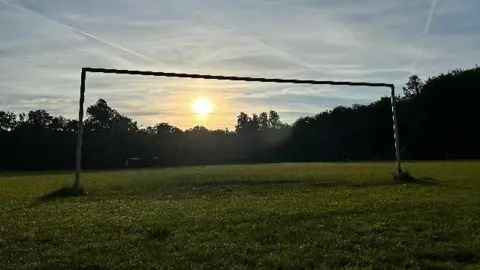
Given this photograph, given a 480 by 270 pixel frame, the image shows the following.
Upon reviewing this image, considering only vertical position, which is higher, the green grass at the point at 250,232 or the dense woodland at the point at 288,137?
the dense woodland at the point at 288,137

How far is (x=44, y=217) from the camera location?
27.5ft

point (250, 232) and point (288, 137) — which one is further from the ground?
point (288, 137)

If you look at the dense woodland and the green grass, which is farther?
the dense woodland

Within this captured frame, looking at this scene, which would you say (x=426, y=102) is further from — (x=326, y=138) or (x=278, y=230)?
→ (x=278, y=230)

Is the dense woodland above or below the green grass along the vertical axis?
above

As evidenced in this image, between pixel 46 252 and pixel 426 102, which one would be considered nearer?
pixel 46 252

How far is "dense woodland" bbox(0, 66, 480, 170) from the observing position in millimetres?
55562

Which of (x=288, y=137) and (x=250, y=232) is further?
(x=288, y=137)

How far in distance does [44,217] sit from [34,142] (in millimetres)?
52358

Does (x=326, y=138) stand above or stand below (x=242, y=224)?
above

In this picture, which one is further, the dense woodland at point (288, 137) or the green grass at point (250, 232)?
the dense woodland at point (288, 137)

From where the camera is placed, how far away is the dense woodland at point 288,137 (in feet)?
182

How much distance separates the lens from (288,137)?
7050cm

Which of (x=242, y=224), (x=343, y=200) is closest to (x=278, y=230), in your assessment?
(x=242, y=224)
